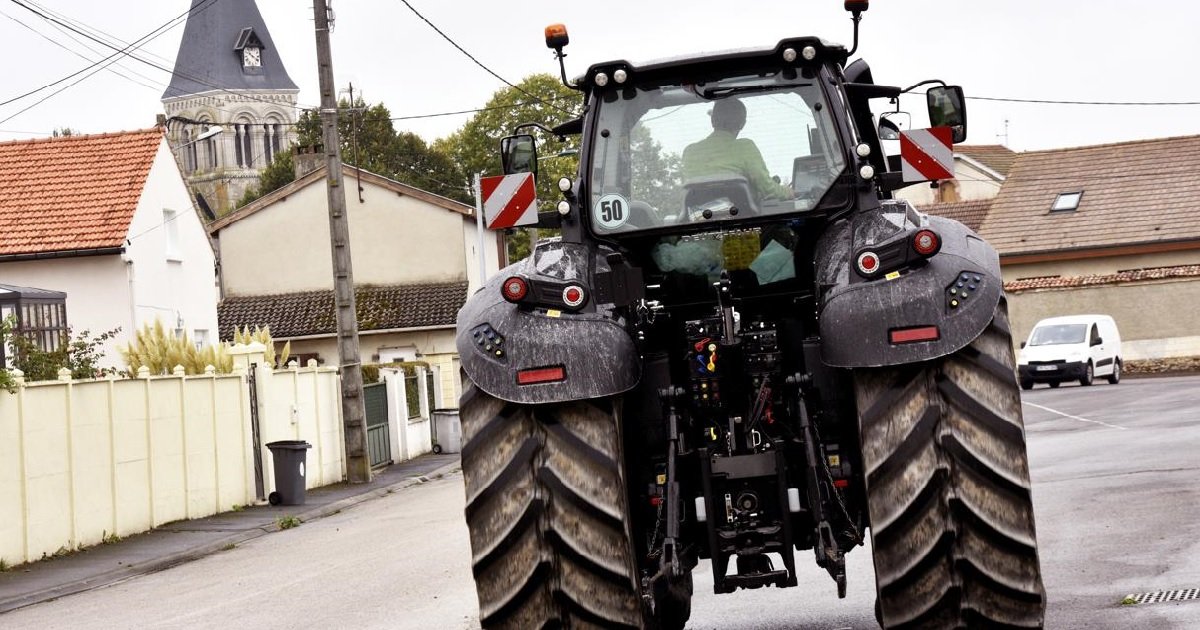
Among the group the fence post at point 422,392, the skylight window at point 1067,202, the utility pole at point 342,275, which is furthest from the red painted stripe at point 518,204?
the skylight window at point 1067,202

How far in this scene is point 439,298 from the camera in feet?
178

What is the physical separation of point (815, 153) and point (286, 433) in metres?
20.1

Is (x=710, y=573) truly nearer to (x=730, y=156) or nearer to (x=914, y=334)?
(x=730, y=156)

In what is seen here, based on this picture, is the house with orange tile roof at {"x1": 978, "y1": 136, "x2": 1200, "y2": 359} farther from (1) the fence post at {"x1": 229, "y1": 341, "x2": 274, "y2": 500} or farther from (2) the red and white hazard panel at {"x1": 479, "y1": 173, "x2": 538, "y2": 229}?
(2) the red and white hazard panel at {"x1": 479, "y1": 173, "x2": 538, "y2": 229}

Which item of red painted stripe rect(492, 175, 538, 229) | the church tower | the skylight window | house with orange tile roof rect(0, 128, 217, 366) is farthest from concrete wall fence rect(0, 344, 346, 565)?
the church tower

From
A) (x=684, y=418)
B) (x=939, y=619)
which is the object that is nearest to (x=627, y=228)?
(x=684, y=418)

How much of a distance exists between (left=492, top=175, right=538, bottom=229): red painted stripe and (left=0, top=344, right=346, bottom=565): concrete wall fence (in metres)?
11.0

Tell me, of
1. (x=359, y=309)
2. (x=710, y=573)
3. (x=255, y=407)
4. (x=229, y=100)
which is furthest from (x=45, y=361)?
(x=229, y=100)

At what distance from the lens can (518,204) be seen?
7.80 metres

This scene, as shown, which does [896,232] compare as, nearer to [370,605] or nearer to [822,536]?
[822,536]

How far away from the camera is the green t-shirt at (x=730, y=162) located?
7.22 metres

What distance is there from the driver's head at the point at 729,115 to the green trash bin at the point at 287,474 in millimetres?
18131

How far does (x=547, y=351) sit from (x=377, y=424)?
26.5 meters

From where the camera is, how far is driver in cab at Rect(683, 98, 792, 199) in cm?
723
